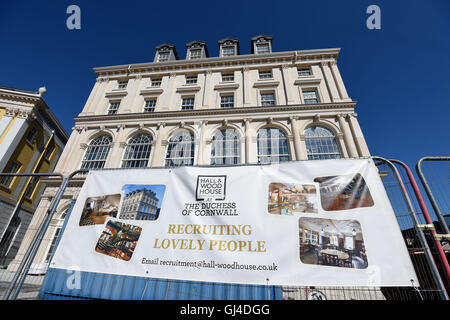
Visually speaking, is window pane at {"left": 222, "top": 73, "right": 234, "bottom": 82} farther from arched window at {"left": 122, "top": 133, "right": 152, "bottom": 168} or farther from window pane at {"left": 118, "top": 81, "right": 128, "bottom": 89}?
window pane at {"left": 118, "top": 81, "right": 128, "bottom": 89}

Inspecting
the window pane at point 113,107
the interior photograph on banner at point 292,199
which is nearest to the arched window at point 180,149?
the window pane at point 113,107

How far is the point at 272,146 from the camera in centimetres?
1229

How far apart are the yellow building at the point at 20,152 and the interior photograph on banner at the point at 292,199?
20981 mm

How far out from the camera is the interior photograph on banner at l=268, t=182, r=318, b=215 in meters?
3.28

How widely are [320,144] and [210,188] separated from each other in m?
11.0

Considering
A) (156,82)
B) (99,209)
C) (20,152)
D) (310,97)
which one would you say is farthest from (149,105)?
(99,209)

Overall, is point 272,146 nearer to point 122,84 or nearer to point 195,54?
point 195,54

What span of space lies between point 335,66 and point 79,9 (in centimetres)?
1766

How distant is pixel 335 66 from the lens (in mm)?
15352

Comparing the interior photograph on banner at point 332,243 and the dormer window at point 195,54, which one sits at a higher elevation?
the dormer window at point 195,54

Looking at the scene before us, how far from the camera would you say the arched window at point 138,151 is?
1283cm

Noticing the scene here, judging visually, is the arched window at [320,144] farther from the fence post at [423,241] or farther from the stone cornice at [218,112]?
the fence post at [423,241]
